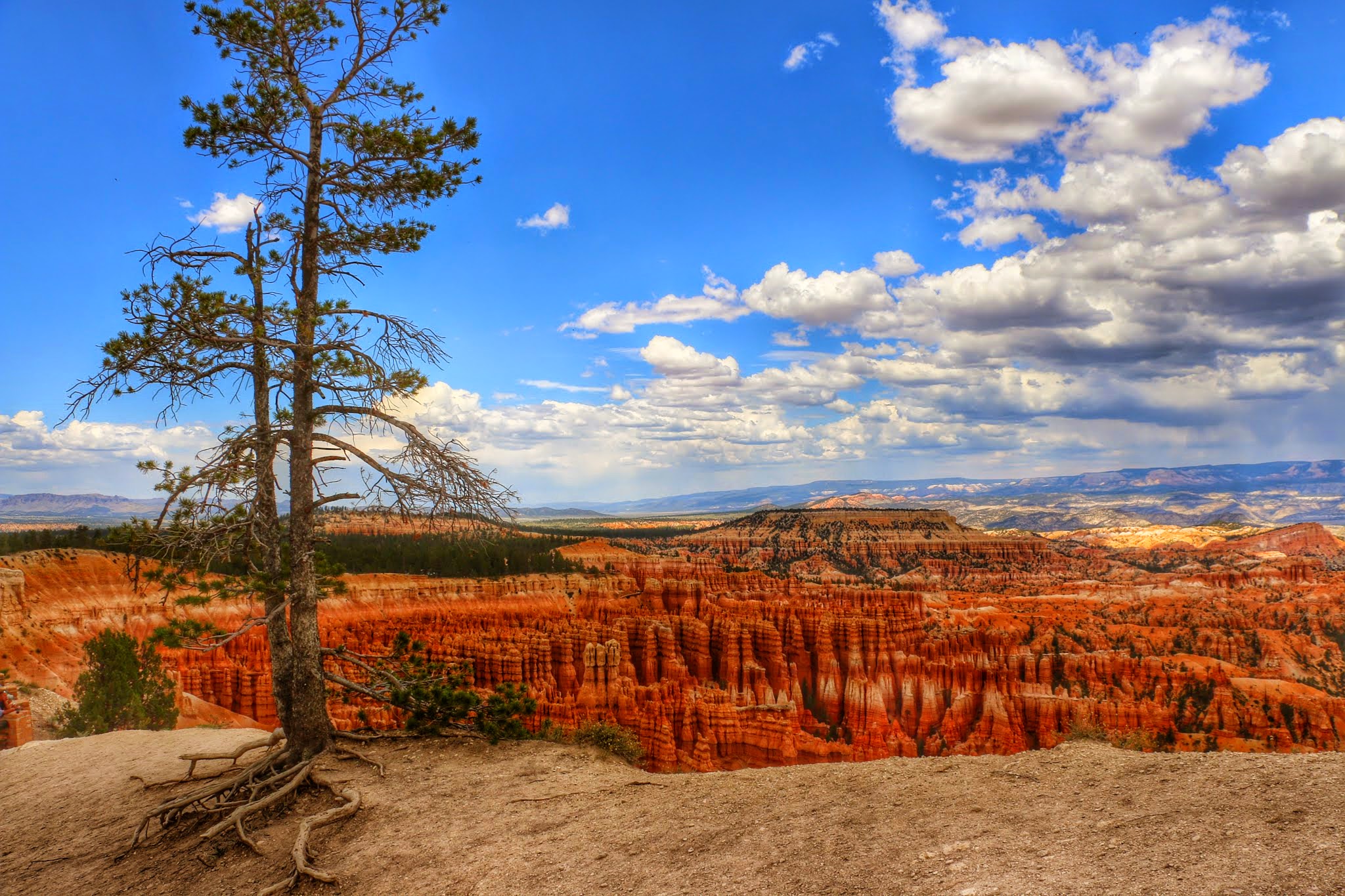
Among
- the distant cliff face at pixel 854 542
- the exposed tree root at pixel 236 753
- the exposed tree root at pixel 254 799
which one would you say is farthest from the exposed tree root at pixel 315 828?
the distant cliff face at pixel 854 542

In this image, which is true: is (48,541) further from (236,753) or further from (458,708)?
(458,708)

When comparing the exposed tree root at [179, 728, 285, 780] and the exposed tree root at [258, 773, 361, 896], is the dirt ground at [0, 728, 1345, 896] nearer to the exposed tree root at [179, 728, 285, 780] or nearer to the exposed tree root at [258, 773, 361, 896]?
the exposed tree root at [258, 773, 361, 896]

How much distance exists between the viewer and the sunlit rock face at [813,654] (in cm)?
3134

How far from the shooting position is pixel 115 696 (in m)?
23.5

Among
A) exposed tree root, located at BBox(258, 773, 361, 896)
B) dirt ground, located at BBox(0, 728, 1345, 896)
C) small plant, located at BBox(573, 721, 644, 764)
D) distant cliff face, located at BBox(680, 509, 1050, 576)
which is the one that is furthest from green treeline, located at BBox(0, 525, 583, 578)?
exposed tree root, located at BBox(258, 773, 361, 896)

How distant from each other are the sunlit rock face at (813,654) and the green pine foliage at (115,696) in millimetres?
6119

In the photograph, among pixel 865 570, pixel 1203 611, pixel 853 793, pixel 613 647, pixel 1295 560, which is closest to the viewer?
pixel 853 793

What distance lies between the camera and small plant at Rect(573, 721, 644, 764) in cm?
1184

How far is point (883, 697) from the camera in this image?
42.4 metres

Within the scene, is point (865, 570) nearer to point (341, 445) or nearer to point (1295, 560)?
point (1295, 560)

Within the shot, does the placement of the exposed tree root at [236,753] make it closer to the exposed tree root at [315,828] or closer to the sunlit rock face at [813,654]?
the exposed tree root at [315,828]

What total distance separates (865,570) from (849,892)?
107283mm

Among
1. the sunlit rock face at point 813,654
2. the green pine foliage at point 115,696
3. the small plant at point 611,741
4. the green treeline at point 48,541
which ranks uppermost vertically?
the green treeline at point 48,541

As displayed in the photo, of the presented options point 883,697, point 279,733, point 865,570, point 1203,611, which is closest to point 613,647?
point 883,697
